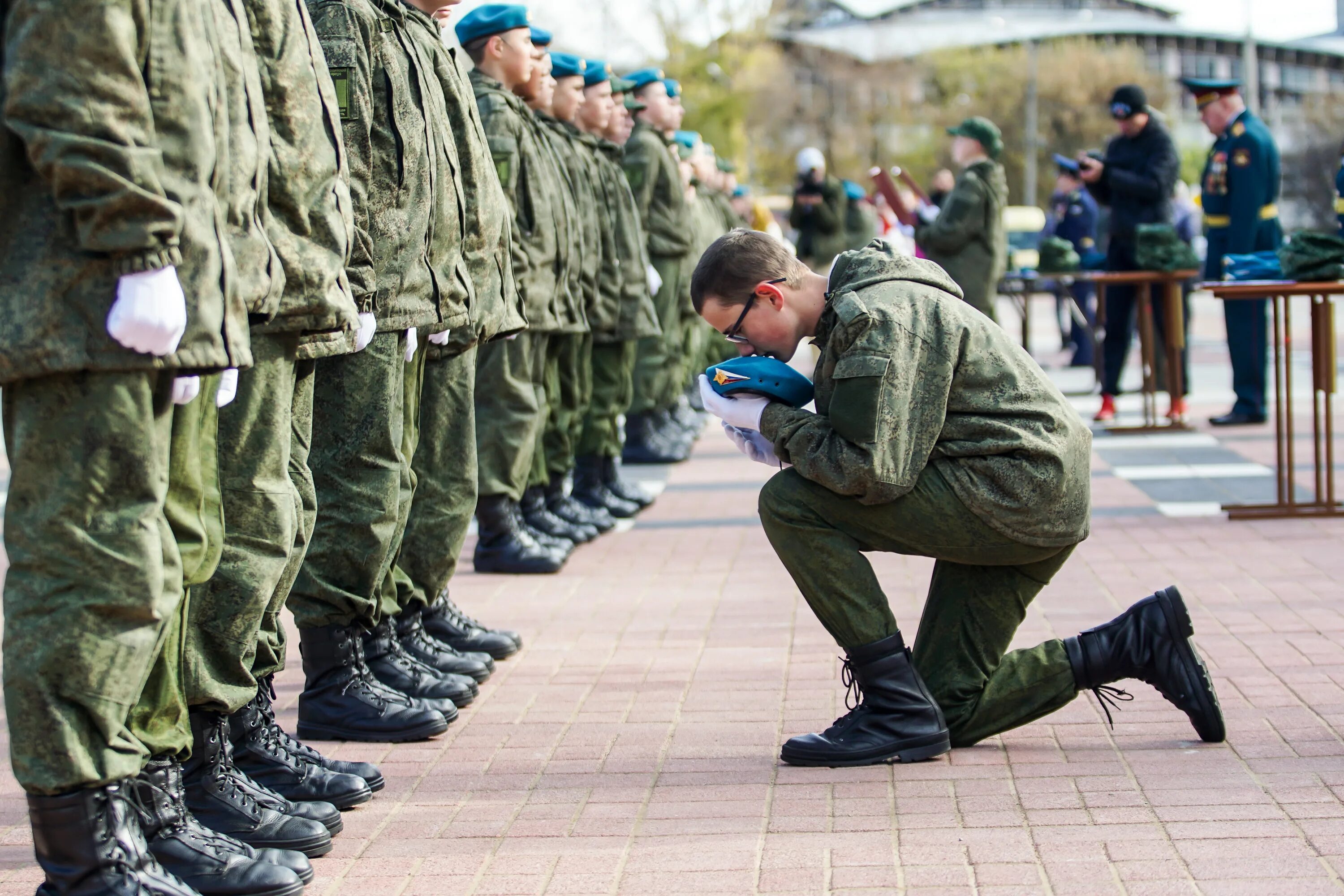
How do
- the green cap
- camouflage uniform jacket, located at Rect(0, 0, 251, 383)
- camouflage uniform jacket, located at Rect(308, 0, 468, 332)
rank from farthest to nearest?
the green cap
camouflage uniform jacket, located at Rect(308, 0, 468, 332)
camouflage uniform jacket, located at Rect(0, 0, 251, 383)

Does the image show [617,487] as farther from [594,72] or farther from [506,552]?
A: [594,72]

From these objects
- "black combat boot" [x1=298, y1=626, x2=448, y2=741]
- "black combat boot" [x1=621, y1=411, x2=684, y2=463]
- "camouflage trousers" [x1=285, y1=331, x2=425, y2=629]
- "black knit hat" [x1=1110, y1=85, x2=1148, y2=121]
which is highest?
"black knit hat" [x1=1110, y1=85, x2=1148, y2=121]

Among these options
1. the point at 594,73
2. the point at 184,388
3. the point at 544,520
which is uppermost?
the point at 594,73

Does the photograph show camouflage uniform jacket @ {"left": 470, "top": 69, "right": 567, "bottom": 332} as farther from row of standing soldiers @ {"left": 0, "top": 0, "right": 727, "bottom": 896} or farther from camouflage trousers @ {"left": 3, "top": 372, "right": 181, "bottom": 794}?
camouflage trousers @ {"left": 3, "top": 372, "right": 181, "bottom": 794}

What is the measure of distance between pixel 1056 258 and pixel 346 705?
11.7 m

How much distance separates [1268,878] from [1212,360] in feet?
51.8

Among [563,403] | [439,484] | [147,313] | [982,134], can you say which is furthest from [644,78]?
[147,313]

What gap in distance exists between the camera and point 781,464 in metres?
4.18

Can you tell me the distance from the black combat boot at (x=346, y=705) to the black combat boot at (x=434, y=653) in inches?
19.6

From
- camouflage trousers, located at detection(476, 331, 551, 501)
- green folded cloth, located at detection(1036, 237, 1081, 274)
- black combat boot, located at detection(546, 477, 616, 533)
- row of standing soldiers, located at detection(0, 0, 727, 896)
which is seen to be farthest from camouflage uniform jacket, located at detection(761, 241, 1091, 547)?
green folded cloth, located at detection(1036, 237, 1081, 274)

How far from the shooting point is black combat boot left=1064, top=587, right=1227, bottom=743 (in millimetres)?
4098

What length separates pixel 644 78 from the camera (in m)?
10.6

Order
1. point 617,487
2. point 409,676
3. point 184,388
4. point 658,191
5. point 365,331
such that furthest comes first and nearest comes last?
point 658,191 → point 617,487 → point 409,676 → point 365,331 → point 184,388

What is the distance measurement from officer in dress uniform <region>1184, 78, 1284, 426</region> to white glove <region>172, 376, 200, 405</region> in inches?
353
